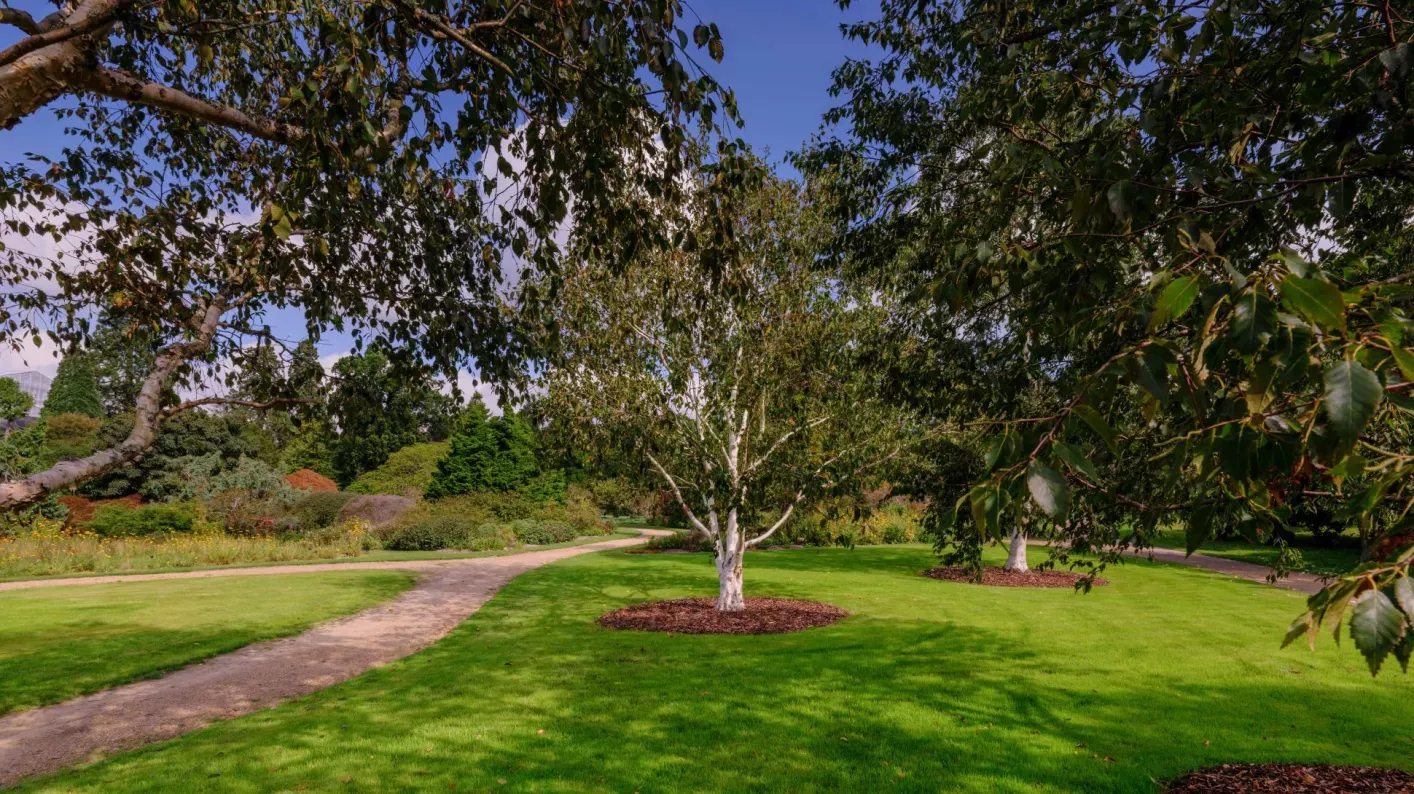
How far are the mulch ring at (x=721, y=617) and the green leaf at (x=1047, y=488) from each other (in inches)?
412

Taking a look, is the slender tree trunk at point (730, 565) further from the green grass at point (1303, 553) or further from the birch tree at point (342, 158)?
the green grass at point (1303, 553)

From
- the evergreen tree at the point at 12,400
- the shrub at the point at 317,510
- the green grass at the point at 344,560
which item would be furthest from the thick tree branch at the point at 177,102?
the evergreen tree at the point at 12,400

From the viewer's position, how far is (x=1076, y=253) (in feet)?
8.80

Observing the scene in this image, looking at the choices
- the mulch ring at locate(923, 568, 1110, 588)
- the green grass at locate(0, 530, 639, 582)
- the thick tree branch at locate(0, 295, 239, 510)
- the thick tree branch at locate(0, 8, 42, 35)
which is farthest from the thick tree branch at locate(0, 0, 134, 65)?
the green grass at locate(0, 530, 639, 582)

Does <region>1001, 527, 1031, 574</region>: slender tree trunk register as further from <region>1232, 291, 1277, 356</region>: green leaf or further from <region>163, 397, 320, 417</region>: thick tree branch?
<region>1232, 291, 1277, 356</region>: green leaf

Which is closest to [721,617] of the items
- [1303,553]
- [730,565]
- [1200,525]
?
[730,565]

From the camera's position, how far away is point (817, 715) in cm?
689

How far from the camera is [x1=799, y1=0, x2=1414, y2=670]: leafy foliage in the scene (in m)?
1.52

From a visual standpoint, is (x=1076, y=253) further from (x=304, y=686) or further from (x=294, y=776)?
(x=304, y=686)

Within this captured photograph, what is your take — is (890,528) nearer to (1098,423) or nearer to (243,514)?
(243,514)

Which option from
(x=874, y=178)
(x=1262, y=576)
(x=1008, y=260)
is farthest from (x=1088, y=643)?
(x=1262, y=576)

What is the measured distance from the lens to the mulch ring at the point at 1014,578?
17.4m

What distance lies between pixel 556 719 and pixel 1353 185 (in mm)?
6995

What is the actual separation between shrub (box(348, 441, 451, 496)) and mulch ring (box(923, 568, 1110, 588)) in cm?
2853
